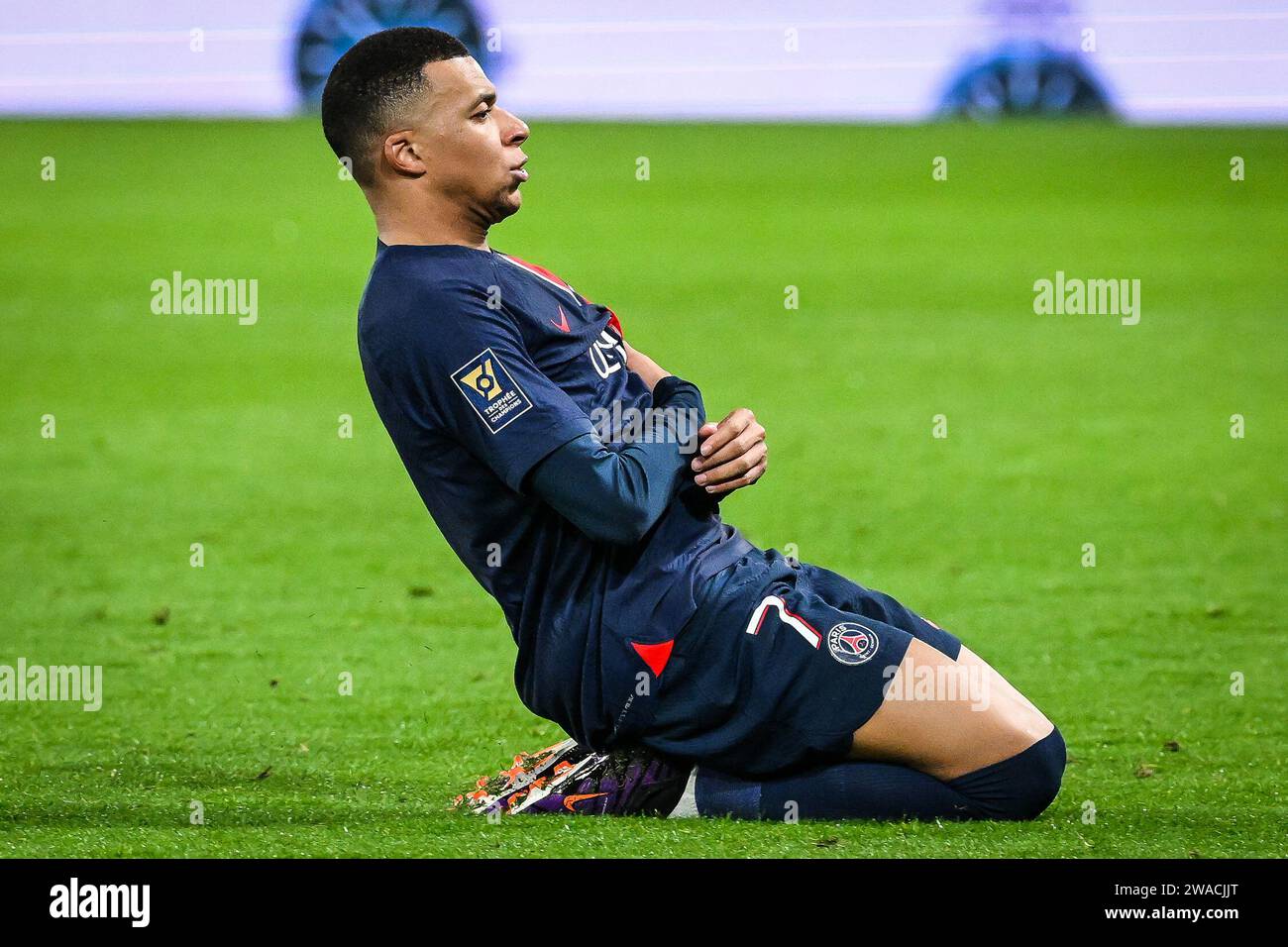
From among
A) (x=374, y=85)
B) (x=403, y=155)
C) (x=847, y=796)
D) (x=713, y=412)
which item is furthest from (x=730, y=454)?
(x=713, y=412)

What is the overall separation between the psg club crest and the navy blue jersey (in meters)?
0.32

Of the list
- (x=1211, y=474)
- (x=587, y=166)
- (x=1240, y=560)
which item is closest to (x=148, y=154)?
(x=587, y=166)

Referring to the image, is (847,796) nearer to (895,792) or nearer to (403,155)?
(895,792)

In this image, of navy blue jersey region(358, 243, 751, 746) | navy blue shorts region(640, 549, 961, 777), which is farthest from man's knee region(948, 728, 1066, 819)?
navy blue jersey region(358, 243, 751, 746)

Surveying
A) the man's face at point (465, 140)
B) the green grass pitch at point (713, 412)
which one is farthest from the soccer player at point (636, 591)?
the green grass pitch at point (713, 412)

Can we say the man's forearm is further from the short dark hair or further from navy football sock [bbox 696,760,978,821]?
the short dark hair

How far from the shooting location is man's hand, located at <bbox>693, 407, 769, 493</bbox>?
13.8 feet

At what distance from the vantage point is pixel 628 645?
426cm

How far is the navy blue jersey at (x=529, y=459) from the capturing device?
406cm

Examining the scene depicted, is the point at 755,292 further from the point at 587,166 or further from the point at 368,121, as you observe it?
the point at 368,121

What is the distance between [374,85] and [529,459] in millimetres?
993

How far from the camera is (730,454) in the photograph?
4.22 meters

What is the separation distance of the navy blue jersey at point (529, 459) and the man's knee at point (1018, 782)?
79 centimetres

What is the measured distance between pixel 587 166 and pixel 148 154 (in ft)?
19.5
